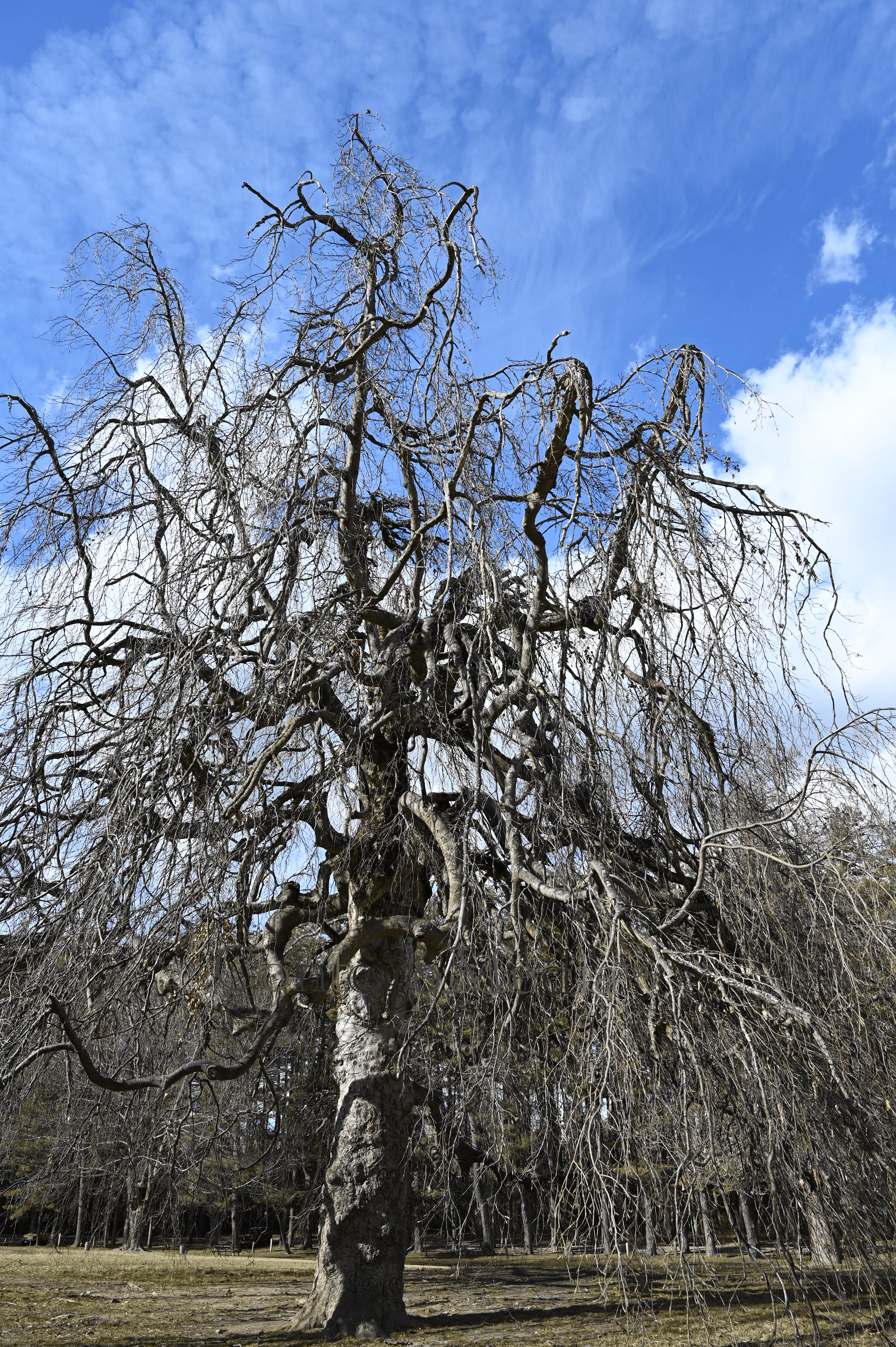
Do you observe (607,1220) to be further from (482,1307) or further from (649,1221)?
(482,1307)

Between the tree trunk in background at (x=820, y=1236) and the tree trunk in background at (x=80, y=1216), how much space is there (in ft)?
26.5

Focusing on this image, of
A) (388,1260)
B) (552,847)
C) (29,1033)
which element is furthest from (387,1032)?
(29,1033)

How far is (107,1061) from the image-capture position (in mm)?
5496

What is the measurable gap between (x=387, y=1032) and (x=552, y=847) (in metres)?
3.01

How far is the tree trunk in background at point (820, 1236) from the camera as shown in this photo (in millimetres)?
2930

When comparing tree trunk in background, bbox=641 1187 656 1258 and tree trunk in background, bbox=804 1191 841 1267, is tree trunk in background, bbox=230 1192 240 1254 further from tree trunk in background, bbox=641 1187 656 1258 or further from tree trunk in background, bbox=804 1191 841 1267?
tree trunk in background, bbox=804 1191 841 1267

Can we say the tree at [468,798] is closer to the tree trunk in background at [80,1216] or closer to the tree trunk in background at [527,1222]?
the tree trunk in background at [80,1216]

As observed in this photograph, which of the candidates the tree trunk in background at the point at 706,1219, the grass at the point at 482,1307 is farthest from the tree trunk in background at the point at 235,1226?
the tree trunk in background at the point at 706,1219

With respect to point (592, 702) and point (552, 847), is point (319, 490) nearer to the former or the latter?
point (592, 702)

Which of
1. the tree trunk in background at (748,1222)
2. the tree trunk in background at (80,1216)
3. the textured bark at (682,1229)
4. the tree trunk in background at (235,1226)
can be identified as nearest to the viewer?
the textured bark at (682,1229)

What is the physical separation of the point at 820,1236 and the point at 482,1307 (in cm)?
793

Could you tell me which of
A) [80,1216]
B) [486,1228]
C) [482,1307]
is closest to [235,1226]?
[80,1216]

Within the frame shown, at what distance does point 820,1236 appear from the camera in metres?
2.96

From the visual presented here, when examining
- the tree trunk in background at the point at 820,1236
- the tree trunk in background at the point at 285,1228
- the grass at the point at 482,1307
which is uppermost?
the tree trunk in background at the point at 285,1228
